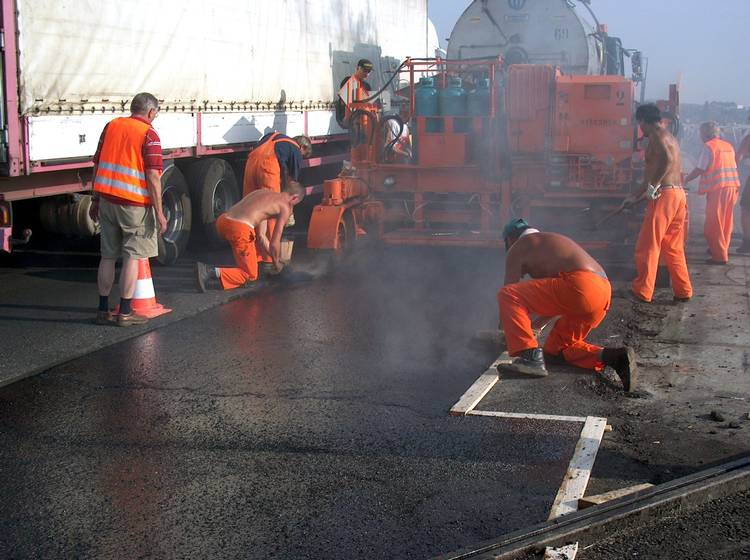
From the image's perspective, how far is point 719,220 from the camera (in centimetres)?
1063

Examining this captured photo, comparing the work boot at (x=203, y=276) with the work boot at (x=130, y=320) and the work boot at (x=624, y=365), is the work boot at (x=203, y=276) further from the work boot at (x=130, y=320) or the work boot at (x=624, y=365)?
the work boot at (x=624, y=365)

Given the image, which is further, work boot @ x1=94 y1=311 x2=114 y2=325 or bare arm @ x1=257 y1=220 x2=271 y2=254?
bare arm @ x1=257 y1=220 x2=271 y2=254

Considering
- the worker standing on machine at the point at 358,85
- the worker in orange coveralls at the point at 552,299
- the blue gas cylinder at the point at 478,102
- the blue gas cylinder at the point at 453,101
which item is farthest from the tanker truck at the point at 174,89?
the worker in orange coveralls at the point at 552,299

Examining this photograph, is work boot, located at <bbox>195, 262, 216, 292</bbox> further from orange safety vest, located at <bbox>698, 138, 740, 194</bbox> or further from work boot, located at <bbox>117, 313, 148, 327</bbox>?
orange safety vest, located at <bbox>698, 138, 740, 194</bbox>

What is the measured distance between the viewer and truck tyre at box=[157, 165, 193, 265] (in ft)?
33.5

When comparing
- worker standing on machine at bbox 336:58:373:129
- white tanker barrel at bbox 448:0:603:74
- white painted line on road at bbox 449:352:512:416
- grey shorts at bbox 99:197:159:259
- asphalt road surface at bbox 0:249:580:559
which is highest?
white tanker barrel at bbox 448:0:603:74

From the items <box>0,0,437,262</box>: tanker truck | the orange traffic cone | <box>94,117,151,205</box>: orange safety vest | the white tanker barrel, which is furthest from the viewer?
the white tanker barrel

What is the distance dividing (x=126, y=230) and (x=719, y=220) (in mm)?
6605

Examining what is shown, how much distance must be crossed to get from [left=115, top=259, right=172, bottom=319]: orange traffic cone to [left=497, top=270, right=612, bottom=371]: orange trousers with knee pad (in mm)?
3164

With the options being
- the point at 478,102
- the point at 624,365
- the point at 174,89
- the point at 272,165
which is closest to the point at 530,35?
the point at 478,102

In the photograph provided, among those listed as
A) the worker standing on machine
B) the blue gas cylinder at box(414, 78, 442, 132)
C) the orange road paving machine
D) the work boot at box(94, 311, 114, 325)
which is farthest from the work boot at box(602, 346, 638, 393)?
the worker standing on machine

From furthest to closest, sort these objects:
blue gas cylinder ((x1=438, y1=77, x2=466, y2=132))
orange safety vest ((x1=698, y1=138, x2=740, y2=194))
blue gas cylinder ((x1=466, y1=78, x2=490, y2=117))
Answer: blue gas cylinder ((x1=438, y1=77, x2=466, y2=132)), blue gas cylinder ((x1=466, y1=78, x2=490, y2=117)), orange safety vest ((x1=698, y1=138, x2=740, y2=194))

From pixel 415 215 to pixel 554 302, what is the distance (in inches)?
216

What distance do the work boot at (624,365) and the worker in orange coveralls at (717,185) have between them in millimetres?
5390
